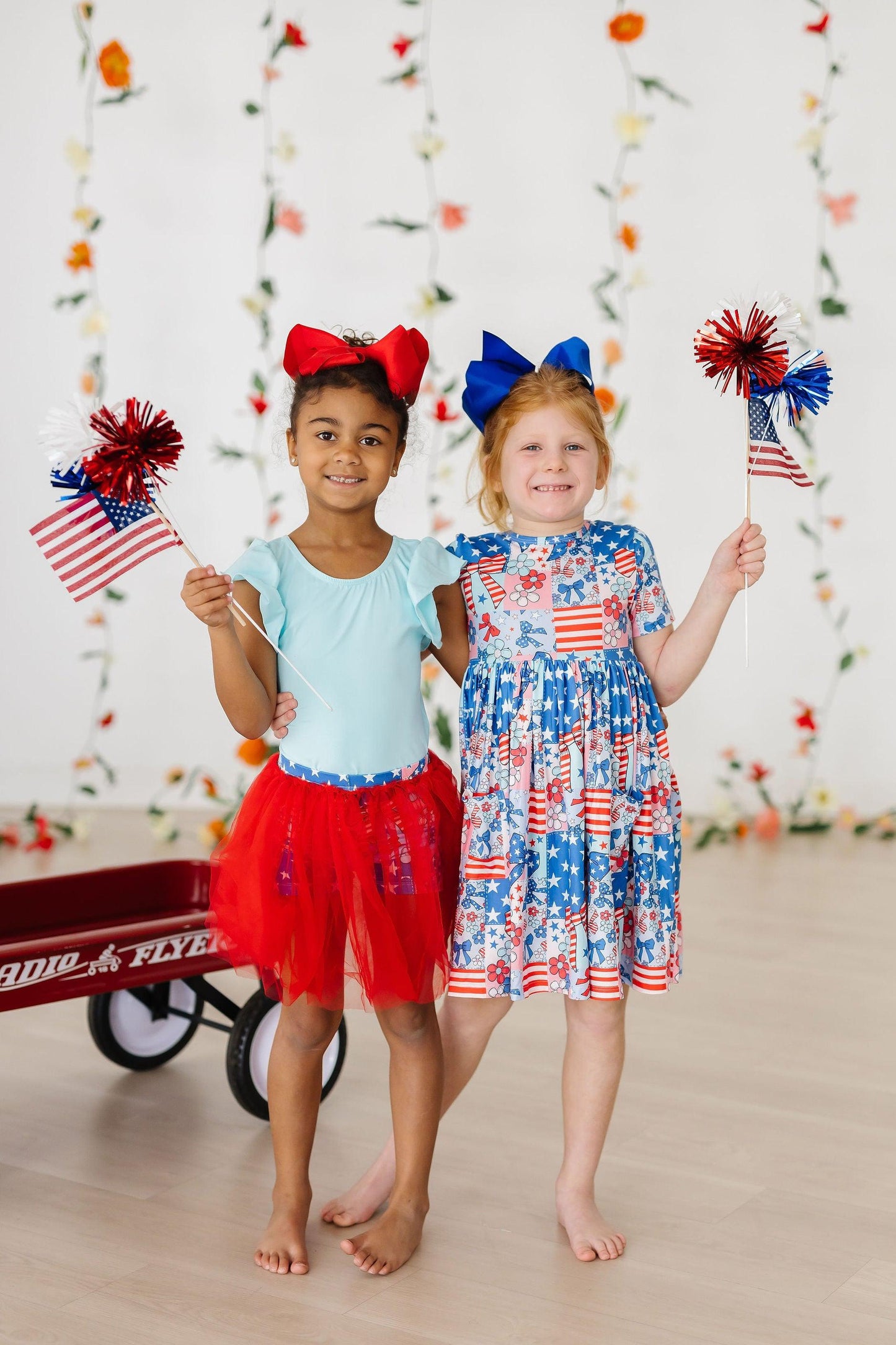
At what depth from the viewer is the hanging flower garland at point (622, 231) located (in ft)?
A: 14.5

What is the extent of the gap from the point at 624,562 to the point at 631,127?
2830 millimetres

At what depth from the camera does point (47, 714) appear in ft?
16.0

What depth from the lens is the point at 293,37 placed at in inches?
175

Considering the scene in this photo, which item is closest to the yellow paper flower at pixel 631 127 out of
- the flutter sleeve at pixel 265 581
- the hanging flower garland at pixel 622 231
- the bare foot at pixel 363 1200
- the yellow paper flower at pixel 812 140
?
the hanging flower garland at pixel 622 231

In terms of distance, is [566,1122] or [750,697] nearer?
[566,1122]

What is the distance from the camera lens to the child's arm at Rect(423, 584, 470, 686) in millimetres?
2040

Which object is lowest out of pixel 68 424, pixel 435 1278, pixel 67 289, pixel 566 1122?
pixel 435 1278

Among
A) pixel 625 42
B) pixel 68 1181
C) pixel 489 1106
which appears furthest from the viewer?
pixel 625 42

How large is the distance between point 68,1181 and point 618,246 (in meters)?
3.32

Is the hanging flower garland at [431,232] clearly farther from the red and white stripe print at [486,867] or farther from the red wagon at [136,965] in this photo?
the red and white stripe print at [486,867]

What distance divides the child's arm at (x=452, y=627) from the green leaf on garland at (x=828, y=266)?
2.80 m

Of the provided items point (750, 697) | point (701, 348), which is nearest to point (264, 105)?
point (750, 697)

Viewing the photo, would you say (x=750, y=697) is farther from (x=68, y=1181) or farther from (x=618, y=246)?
(x=68, y=1181)

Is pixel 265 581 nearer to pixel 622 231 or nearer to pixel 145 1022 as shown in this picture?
pixel 145 1022
